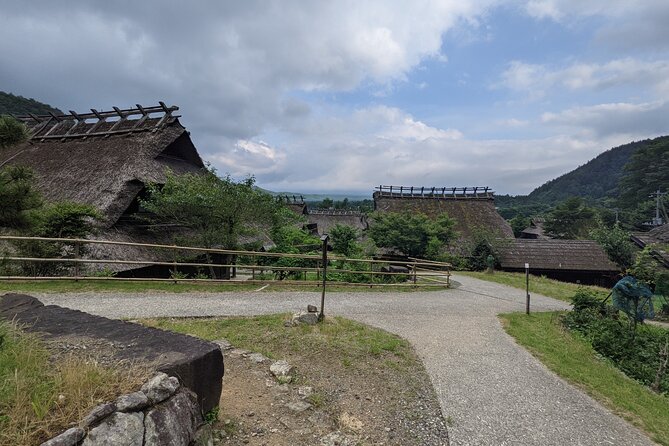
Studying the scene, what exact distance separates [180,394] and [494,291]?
42.3 ft

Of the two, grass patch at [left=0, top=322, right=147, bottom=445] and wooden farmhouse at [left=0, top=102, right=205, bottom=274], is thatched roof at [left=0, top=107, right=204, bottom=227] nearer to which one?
wooden farmhouse at [left=0, top=102, right=205, bottom=274]

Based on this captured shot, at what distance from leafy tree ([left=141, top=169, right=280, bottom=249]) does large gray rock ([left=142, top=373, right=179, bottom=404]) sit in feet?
27.6

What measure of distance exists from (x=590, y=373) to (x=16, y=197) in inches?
460

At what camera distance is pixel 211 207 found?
10570mm

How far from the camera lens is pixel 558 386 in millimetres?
4836

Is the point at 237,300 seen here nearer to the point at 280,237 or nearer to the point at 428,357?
the point at 428,357

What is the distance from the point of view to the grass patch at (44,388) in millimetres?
1909

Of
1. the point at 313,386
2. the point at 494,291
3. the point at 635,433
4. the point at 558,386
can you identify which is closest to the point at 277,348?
the point at 313,386

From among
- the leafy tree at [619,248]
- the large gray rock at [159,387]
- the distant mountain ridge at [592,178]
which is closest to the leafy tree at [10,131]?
the large gray rock at [159,387]

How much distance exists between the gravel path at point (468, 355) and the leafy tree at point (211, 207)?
10.0ft

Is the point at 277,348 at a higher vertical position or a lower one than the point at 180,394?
lower

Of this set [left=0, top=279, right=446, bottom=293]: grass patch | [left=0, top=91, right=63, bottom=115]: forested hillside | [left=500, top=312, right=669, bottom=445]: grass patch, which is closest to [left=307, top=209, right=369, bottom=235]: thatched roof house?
[left=0, top=91, right=63, bottom=115]: forested hillside

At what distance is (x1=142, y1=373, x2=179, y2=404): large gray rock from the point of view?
239 centimetres

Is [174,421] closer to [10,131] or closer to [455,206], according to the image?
[10,131]
